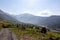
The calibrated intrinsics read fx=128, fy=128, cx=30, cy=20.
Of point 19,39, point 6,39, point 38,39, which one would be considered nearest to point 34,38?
point 38,39

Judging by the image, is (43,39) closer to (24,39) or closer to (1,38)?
(24,39)

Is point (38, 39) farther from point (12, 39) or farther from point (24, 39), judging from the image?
point (12, 39)

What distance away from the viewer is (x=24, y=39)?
41.8 meters

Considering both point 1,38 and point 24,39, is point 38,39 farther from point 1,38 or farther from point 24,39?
point 1,38

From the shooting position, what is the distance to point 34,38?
140 feet

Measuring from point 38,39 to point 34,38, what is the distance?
1622 mm

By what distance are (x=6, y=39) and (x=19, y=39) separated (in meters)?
4.43

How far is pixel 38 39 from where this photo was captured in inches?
1638

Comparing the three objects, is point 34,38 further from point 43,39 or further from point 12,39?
point 12,39

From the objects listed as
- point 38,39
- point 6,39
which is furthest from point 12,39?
point 38,39

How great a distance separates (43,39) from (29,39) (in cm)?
468

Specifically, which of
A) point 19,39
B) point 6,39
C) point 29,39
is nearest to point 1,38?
point 6,39

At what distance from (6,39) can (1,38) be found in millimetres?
2181

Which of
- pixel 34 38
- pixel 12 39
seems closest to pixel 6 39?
pixel 12 39
